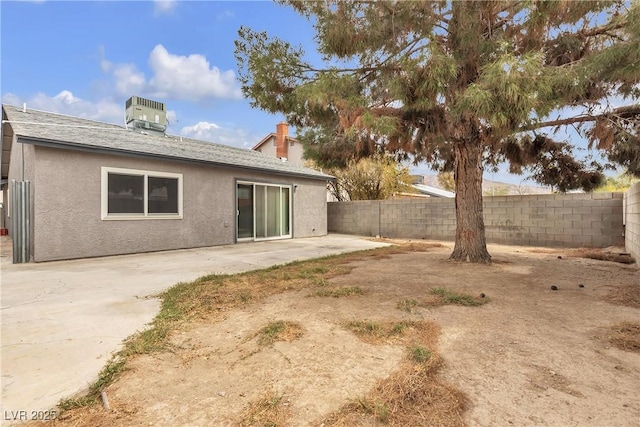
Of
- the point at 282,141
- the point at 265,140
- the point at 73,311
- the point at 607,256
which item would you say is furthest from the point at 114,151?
the point at 265,140

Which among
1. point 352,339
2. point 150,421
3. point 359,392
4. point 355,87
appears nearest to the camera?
point 150,421

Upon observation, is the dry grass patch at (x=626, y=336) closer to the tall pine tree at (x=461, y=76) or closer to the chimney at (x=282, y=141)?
the tall pine tree at (x=461, y=76)

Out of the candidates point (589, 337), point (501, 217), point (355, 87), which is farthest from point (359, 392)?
point (501, 217)

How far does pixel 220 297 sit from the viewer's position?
432 cm

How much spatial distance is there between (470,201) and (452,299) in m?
3.37

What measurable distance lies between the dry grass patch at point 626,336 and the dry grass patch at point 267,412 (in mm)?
2866

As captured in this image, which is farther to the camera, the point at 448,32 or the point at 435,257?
the point at 435,257

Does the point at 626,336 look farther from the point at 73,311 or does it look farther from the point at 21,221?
the point at 21,221

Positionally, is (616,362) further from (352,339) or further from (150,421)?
(150,421)

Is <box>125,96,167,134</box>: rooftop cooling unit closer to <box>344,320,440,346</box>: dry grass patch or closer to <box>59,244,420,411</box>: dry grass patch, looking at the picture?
<box>59,244,420,411</box>: dry grass patch

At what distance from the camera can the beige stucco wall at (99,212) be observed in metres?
7.15

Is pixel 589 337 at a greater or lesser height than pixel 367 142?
lesser

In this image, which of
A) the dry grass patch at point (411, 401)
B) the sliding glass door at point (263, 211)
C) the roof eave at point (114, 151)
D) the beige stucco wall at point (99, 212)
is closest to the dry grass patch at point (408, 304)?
the dry grass patch at point (411, 401)

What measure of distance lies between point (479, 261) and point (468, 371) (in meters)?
4.96
